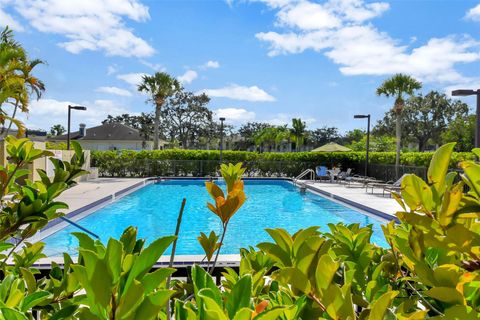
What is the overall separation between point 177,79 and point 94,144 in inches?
1086

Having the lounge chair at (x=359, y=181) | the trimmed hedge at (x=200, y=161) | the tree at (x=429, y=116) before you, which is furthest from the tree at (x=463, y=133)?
the lounge chair at (x=359, y=181)

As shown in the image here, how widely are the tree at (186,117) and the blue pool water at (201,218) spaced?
39761mm

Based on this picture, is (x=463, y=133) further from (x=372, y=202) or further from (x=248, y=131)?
(x=248, y=131)

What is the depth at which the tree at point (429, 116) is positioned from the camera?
2323 inches

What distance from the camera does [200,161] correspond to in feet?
92.0

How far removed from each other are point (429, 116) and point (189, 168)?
48273mm

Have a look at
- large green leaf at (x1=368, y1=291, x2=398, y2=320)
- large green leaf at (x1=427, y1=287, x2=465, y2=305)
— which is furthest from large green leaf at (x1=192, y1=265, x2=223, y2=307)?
large green leaf at (x1=427, y1=287, x2=465, y2=305)

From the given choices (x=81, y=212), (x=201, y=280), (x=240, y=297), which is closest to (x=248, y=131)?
(x=81, y=212)

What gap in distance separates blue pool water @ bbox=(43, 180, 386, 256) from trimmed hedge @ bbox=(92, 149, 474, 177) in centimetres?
718

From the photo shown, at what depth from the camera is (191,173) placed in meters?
28.1

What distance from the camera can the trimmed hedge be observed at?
1056 inches

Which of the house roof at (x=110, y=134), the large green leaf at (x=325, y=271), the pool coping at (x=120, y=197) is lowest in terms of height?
the pool coping at (x=120, y=197)

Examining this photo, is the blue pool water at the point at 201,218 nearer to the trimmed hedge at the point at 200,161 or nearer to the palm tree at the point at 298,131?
the trimmed hedge at the point at 200,161

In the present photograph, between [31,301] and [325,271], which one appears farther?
[31,301]
